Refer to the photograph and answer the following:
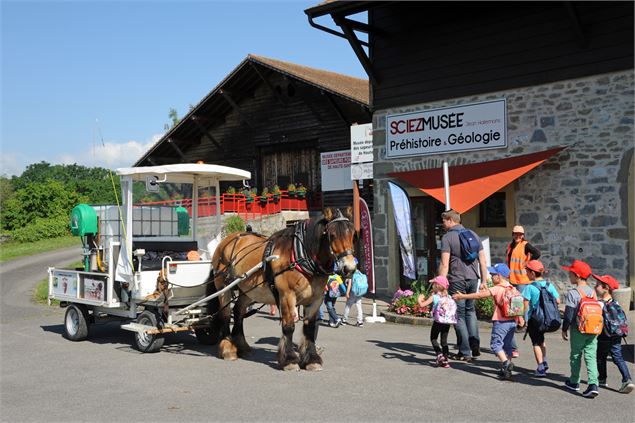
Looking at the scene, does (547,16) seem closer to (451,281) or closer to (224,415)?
(451,281)

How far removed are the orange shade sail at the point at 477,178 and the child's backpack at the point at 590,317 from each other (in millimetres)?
6059

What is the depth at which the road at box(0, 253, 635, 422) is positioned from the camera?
19.7 ft

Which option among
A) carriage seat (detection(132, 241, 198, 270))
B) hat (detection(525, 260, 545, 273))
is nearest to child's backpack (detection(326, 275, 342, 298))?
carriage seat (detection(132, 241, 198, 270))

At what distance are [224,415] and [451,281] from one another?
3709mm

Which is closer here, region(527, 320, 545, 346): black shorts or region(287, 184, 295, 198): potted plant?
region(527, 320, 545, 346): black shorts

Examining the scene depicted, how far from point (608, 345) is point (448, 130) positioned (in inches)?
341

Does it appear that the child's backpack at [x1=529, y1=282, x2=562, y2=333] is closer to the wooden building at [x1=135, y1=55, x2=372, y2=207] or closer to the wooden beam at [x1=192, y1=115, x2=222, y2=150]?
the wooden building at [x1=135, y1=55, x2=372, y2=207]

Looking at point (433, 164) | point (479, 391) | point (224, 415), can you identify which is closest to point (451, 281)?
point (479, 391)

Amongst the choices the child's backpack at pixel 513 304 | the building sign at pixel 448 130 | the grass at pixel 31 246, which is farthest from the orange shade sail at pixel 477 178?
the grass at pixel 31 246

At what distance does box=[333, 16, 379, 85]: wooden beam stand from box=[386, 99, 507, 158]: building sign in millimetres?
1195

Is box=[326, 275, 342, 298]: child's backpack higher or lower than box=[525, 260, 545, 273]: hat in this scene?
lower

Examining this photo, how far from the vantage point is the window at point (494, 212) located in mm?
14070

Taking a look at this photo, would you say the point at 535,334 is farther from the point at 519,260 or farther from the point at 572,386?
the point at 519,260

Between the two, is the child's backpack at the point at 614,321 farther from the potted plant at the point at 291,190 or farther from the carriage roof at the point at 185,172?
the potted plant at the point at 291,190
